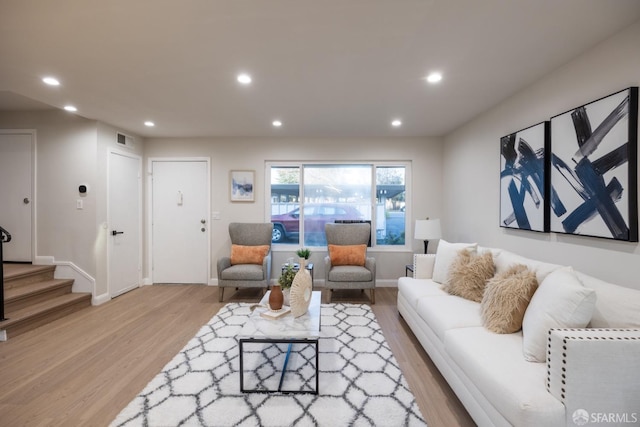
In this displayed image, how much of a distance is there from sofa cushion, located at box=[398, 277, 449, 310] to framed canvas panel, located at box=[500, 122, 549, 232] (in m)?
0.98

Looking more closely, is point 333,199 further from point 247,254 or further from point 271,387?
point 271,387

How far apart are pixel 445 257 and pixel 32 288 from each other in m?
4.88

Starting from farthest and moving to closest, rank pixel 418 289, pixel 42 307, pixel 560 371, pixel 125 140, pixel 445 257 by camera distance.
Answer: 1. pixel 125 140
2. pixel 42 307
3. pixel 445 257
4. pixel 418 289
5. pixel 560 371

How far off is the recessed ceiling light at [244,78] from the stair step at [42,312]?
3.35m

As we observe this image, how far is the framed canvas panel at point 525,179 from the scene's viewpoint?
7.73 feet

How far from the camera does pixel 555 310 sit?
1.50m

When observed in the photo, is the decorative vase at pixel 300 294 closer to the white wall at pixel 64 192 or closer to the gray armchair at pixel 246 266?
the gray armchair at pixel 246 266

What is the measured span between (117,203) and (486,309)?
4752mm

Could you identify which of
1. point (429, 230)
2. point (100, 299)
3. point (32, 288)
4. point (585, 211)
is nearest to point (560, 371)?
point (585, 211)

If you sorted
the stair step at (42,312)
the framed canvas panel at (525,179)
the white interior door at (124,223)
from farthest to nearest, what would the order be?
the white interior door at (124,223), the stair step at (42,312), the framed canvas panel at (525,179)

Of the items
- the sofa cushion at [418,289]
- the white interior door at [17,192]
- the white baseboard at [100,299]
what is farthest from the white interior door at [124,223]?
the sofa cushion at [418,289]

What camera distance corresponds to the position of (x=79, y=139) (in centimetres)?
370

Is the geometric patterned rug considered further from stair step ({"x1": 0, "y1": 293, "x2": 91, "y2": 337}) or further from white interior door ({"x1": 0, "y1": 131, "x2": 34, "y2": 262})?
white interior door ({"x1": 0, "y1": 131, "x2": 34, "y2": 262})

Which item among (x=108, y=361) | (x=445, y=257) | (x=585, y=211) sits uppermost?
(x=585, y=211)
